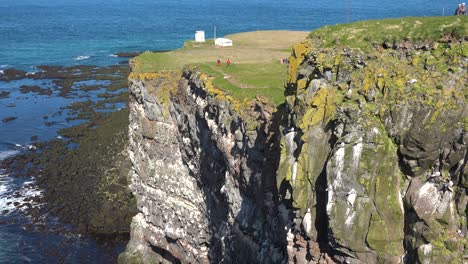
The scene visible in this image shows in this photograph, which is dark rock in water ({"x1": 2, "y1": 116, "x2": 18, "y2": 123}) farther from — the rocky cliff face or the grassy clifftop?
the rocky cliff face

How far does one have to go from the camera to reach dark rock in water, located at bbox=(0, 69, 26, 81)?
10244cm

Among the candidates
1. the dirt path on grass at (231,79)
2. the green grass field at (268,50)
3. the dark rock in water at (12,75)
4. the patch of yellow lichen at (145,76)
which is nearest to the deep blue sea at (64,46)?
the dark rock in water at (12,75)

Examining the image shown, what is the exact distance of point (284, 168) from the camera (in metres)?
21.2

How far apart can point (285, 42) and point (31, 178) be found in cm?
3735

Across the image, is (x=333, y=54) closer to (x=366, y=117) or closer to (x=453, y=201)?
(x=366, y=117)

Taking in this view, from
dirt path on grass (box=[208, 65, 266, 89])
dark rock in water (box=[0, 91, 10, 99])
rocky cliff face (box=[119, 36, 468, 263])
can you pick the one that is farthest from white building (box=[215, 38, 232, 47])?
dark rock in water (box=[0, 91, 10, 99])

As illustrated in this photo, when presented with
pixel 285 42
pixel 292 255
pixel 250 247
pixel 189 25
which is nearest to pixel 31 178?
pixel 285 42

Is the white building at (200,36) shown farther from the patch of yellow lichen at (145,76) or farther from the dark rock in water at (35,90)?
the dark rock in water at (35,90)

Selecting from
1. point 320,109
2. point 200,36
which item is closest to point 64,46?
point 200,36

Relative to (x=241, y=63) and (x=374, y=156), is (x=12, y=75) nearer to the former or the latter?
(x=241, y=63)

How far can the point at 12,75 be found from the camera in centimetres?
10425

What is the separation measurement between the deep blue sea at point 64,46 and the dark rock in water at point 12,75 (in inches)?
115

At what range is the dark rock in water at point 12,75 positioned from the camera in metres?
102

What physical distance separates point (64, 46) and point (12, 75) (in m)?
31.5
